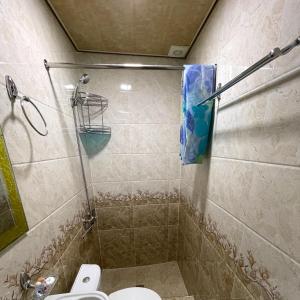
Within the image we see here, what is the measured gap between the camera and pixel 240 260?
0.78m

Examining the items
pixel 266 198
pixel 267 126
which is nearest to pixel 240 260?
pixel 266 198

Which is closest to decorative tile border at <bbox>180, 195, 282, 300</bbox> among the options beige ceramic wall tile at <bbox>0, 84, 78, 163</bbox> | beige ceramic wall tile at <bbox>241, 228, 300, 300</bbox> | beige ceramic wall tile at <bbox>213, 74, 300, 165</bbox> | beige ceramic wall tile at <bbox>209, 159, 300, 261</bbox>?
beige ceramic wall tile at <bbox>241, 228, 300, 300</bbox>

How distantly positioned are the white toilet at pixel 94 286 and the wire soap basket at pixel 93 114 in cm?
112

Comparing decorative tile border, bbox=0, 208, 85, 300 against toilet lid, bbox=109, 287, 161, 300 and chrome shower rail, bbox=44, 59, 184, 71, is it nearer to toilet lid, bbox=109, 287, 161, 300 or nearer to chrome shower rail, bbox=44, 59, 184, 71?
toilet lid, bbox=109, 287, 161, 300

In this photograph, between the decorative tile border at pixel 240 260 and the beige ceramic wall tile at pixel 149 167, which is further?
the beige ceramic wall tile at pixel 149 167

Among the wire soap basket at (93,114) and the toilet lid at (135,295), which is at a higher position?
the wire soap basket at (93,114)

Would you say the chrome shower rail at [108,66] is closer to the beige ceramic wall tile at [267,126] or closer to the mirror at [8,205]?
the beige ceramic wall tile at [267,126]

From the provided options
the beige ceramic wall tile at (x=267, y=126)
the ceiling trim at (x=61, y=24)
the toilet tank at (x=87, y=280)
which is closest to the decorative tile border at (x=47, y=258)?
the toilet tank at (x=87, y=280)

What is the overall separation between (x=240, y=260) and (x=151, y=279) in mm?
1384

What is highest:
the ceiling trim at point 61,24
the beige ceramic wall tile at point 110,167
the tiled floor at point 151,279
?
the ceiling trim at point 61,24

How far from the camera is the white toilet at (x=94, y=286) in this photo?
1011mm

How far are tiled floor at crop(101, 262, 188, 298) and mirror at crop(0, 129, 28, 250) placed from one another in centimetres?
150

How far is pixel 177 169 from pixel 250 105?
115cm

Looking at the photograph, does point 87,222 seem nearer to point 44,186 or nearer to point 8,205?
point 44,186
